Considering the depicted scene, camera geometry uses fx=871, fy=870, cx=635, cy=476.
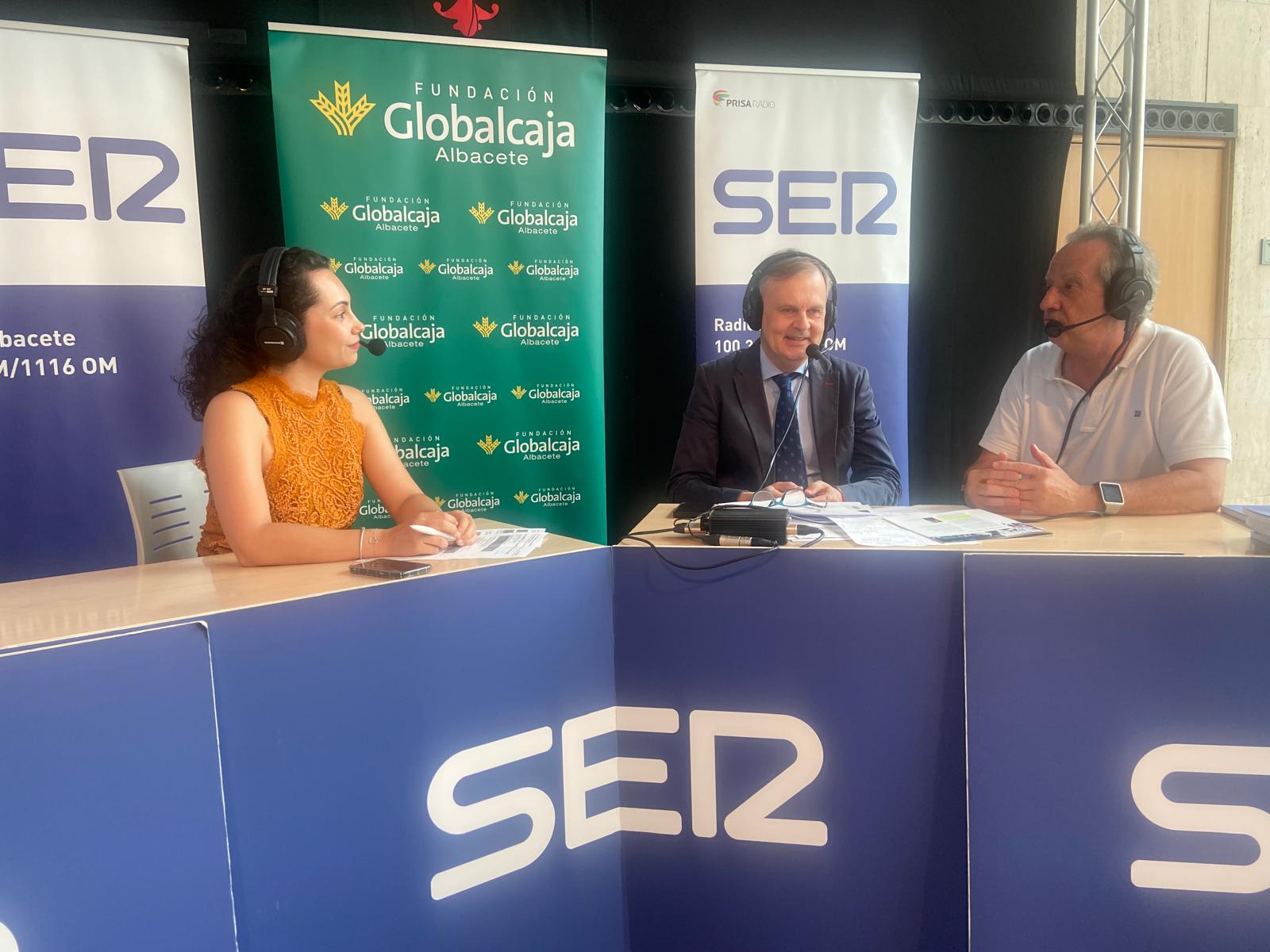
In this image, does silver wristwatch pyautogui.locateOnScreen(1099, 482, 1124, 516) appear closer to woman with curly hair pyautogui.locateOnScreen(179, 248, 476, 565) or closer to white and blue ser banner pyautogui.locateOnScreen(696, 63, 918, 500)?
woman with curly hair pyautogui.locateOnScreen(179, 248, 476, 565)

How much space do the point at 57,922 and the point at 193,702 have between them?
12.0 inches

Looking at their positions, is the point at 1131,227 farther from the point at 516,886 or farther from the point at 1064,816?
the point at 516,886

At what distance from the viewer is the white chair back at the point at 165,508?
226 centimetres

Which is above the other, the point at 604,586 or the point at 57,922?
the point at 604,586

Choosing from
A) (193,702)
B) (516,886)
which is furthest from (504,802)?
(193,702)

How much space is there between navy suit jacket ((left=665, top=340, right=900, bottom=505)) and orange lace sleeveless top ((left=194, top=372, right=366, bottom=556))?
0.97 m

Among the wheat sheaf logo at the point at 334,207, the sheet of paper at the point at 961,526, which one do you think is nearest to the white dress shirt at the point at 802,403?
the sheet of paper at the point at 961,526

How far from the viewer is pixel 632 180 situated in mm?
3670

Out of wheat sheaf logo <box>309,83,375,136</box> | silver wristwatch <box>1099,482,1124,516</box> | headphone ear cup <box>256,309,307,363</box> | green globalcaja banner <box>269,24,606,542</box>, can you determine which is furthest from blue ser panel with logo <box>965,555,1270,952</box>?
wheat sheaf logo <box>309,83,375,136</box>

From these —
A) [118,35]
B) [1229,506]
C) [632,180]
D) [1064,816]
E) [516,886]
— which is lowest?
[516,886]

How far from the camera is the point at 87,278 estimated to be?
2.88 meters

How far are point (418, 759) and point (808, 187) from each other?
280 centimetres

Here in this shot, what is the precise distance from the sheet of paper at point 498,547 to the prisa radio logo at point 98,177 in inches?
77.9

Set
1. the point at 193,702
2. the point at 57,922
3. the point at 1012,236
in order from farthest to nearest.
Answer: the point at 1012,236
the point at 193,702
the point at 57,922
